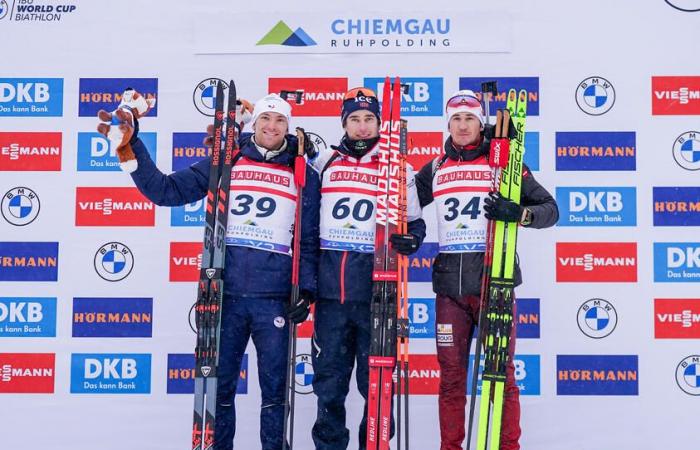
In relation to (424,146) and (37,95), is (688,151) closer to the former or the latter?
(424,146)

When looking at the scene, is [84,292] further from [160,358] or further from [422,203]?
[422,203]

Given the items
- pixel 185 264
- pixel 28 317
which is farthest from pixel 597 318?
pixel 28 317

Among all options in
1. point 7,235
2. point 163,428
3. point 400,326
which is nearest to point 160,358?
point 163,428

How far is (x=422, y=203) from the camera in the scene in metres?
4.04

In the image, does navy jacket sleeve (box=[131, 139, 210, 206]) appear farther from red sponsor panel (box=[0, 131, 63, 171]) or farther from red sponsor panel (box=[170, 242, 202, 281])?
red sponsor panel (box=[0, 131, 63, 171])

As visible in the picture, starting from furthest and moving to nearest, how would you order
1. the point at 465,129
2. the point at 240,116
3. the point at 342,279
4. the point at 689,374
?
the point at 689,374
the point at 240,116
the point at 465,129
the point at 342,279

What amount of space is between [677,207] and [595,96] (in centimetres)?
96

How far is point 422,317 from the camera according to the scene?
15.7 feet

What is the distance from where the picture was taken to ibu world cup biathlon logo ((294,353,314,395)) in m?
4.80

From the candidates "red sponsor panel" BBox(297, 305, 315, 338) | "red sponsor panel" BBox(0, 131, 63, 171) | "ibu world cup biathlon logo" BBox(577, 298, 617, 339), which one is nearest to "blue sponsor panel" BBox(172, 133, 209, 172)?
"red sponsor panel" BBox(0, 131, 63, 171)

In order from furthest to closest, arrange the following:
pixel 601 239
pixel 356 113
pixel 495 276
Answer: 1. pixel 601 239
2. pixel 356 113
3. pixel 495 276

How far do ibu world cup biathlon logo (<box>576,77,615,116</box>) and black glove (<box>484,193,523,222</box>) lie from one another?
5.15 ft

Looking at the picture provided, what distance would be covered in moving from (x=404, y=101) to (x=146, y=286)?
2269 millimetres

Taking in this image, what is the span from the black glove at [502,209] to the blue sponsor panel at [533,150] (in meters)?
1.27
